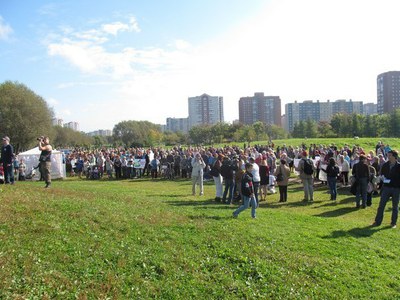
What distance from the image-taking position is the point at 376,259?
353 inches

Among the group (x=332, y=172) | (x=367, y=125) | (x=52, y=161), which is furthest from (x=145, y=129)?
(x=332, y=172)

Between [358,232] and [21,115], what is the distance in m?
49.4

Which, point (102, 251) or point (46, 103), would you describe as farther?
point (46, 103)

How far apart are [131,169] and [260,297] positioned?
2137 centimetres

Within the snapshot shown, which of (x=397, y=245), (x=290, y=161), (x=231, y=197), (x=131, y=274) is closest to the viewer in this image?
(x=131, y=274)

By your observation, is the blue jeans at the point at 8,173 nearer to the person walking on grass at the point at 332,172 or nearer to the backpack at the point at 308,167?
the backpack at the point at 308,167

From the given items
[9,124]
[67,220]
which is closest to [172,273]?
[67,220]

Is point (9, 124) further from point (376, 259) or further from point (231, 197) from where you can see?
point (376, 259)

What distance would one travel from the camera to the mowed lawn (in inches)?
252

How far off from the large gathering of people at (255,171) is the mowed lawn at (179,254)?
177 centimetres

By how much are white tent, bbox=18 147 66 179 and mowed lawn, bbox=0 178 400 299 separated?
15.1m

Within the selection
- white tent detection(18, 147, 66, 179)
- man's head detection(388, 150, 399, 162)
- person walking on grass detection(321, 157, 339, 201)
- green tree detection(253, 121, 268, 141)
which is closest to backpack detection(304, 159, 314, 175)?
person walking on grass detection(321, 157, 339, 201)

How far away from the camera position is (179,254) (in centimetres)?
802

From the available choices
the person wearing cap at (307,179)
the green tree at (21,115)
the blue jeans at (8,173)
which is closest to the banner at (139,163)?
the blue jeans at (8,173)
